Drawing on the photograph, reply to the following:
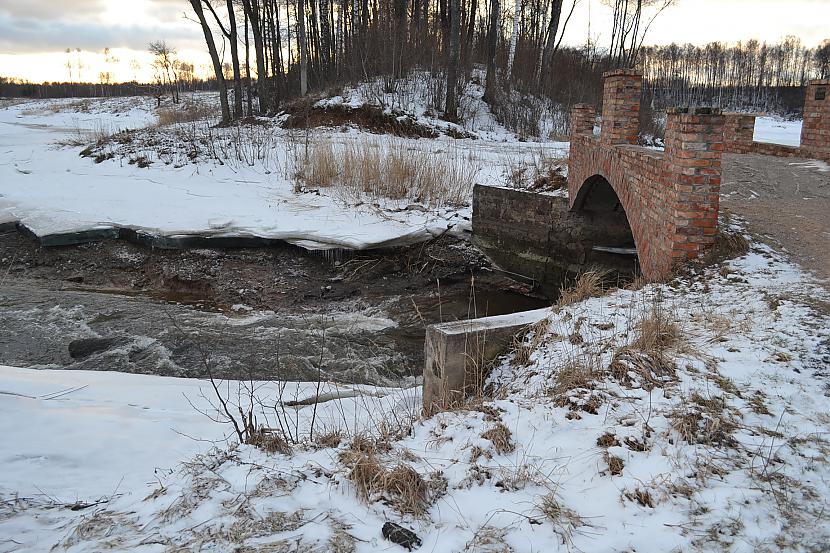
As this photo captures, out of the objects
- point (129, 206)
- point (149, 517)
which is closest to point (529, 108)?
point (129, 206)

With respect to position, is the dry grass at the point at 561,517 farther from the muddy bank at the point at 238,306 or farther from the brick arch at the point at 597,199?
the brick arch at the point at 597,199

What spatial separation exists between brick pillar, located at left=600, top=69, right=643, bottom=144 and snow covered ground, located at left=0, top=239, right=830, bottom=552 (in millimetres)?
3227

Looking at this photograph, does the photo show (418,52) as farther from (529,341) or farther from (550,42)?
(529,341)

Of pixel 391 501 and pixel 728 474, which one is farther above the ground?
pixel 728 474

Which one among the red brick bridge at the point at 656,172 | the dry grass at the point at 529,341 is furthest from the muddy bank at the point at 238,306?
the red brick bridge at the point at 656,172

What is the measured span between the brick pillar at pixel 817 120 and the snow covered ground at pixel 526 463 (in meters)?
6.51

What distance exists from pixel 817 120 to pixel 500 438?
930 centimetres

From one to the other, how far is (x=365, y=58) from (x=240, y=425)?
19724 millimetres

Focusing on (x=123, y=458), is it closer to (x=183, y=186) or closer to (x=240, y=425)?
(x=240, y=425)

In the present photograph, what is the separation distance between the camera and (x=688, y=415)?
3.03 m

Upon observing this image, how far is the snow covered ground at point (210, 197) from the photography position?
952cm

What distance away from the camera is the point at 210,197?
36.0ft

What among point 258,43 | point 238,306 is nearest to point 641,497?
point 238,306

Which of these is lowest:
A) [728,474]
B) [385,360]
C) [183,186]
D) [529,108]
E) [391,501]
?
[385,360]
